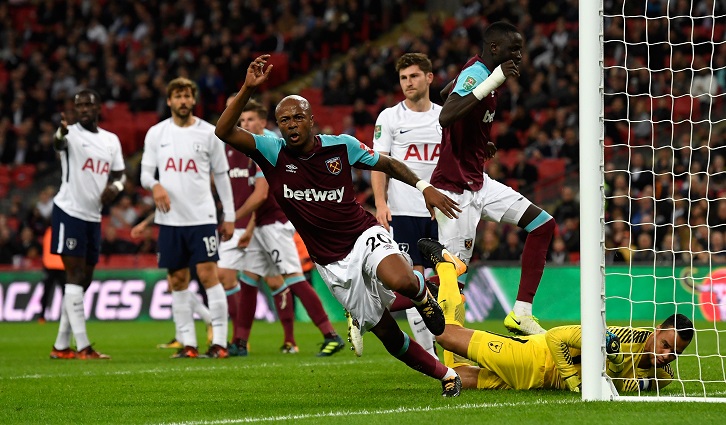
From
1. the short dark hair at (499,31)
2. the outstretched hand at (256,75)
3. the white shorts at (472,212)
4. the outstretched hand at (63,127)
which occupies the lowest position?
the white shorts at (472,212)

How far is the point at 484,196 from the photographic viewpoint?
8.15 meters

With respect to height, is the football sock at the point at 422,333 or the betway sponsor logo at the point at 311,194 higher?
the betway sponsor logo at the point at 311,194

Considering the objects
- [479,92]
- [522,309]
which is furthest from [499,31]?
[522,309]

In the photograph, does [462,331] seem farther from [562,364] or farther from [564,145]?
[564,145]

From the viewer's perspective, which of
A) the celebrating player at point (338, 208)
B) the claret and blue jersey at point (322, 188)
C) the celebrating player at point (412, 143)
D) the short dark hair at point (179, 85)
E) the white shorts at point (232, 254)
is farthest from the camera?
the white shorts at point (232, 254)

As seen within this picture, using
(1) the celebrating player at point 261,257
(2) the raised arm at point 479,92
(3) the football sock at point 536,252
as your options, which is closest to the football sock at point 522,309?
(3) the football sock at point 536,252

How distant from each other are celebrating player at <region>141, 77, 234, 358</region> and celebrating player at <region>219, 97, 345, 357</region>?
0.42 meters

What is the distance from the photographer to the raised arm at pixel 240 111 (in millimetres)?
6465

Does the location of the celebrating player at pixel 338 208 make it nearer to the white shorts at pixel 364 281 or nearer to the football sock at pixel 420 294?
the white shorts at pixel 364 281

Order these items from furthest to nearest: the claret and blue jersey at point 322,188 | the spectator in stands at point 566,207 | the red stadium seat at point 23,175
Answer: the red stadium seat at point 23,175
the spectator in stands at point 566,207
the claret and blue jersey at point 322,188

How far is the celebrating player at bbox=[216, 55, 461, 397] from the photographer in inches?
273

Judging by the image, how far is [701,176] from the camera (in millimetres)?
15789

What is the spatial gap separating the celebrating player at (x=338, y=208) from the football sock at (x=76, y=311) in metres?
4.38

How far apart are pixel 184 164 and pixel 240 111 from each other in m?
4.28
